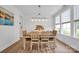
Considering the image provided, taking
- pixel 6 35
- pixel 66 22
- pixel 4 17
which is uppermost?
pixel 4 17

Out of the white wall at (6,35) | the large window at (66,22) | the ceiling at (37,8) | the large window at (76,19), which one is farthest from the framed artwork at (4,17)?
the large window at (66,22)

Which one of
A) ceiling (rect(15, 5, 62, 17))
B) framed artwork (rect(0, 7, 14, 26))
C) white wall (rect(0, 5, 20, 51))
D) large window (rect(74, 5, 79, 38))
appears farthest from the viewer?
ceiling (rect(15, 5, 62, 17))

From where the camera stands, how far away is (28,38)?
606cm

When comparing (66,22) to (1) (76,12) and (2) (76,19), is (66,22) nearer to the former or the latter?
(1) (76,12)

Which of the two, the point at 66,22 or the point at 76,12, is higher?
the point at 76,12

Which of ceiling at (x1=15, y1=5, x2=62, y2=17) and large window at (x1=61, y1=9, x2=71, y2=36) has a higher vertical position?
ceiling at (x1=15, y1=5, x2=62, y2=17)

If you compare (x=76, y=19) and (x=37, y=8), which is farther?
(x=37, y=8)

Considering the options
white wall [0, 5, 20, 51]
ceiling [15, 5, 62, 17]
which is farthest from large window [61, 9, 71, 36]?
white wall [0, 5, 20, 51]

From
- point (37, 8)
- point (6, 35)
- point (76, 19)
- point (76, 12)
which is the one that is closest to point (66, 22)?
point (76, 12)

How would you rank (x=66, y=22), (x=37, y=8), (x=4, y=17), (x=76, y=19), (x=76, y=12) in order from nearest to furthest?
(x=4, y=17) → (x=76, y=19) → (x=76, y=12) → (x=66, y=22) → (x=37, y=8)

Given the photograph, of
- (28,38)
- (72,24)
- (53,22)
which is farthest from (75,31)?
(53,22)

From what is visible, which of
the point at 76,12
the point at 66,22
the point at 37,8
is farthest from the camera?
the point at 37,8

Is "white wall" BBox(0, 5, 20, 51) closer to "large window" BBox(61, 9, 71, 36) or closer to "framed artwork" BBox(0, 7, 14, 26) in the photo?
"framed artwork" BBox(0, 7, 14, 26)
